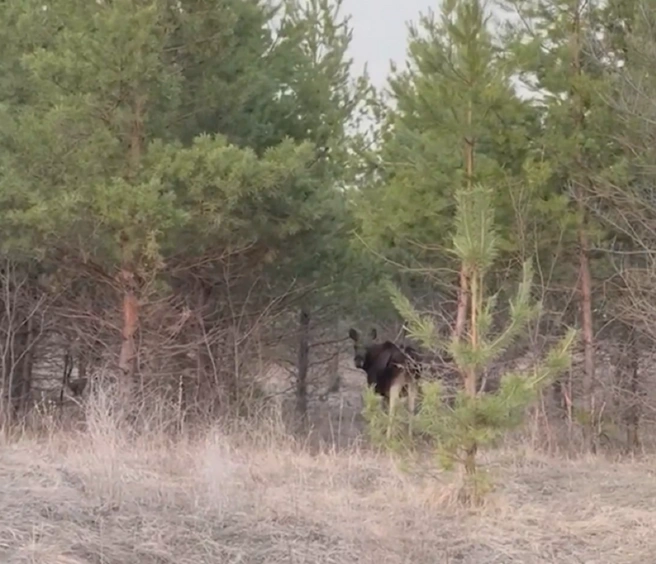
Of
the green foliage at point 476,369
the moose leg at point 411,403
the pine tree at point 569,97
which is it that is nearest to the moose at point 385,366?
the moose leg at point 411,403

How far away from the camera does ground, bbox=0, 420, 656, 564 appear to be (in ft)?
18.7

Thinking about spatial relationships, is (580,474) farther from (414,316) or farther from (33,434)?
(33,434)

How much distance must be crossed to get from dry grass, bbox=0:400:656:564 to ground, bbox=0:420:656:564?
0.01 meters

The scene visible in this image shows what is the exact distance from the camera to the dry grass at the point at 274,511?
18.7ft

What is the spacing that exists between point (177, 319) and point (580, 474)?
19.4ft

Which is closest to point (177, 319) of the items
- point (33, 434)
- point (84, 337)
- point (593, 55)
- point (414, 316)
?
point (84, 337)

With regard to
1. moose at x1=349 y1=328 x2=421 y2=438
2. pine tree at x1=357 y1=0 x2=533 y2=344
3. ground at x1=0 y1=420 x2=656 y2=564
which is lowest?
ground at x1=0 y1=420 x2=656 y2=564

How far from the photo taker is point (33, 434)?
422 inches

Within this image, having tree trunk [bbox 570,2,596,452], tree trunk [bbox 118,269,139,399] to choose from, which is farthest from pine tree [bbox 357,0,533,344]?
tree trunk [bbox 118,269,139,399]

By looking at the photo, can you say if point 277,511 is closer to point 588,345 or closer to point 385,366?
point 588,345

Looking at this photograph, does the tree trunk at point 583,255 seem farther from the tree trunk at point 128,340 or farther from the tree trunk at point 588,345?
the tree trunk at point 128,340

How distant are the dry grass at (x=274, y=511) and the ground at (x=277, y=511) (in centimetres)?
1

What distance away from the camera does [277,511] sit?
6688mm

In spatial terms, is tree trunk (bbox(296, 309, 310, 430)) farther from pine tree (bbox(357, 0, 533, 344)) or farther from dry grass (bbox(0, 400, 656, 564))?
dry grass (bbox(0, 400, 656, 564))
